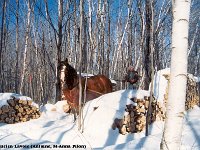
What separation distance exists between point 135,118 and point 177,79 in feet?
17.9

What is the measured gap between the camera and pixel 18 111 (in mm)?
11469

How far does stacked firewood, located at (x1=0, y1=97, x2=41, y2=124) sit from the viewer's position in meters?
11.2

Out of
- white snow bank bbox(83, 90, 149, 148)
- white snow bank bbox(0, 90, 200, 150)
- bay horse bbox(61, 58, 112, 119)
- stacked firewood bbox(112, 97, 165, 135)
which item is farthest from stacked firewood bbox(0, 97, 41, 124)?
stacked firewood bbox(112, 97, 165, 135)

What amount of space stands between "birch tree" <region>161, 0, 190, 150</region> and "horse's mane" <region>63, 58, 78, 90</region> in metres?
6.62

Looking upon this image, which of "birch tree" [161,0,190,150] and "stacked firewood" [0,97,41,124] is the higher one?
"birch tree" [161,0,190,150]

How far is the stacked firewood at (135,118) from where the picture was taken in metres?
8.50

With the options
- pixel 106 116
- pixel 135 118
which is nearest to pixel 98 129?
pixel 106 116

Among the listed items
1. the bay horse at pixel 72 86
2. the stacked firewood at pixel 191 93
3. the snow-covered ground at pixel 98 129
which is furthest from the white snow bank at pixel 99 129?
the stacked firewood at pixel 191 93

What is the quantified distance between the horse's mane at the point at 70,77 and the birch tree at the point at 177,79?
6623 mm

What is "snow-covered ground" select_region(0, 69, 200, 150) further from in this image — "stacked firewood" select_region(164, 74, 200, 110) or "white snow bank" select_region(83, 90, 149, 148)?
"stacked firewood" select_region(164, 74, 200, 110)

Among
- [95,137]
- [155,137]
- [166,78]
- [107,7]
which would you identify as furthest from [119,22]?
[155,137]

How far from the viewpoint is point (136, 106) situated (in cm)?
909

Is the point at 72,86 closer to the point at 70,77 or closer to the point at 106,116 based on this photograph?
the point at 70,77

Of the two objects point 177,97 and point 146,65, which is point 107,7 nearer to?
point 146,65
